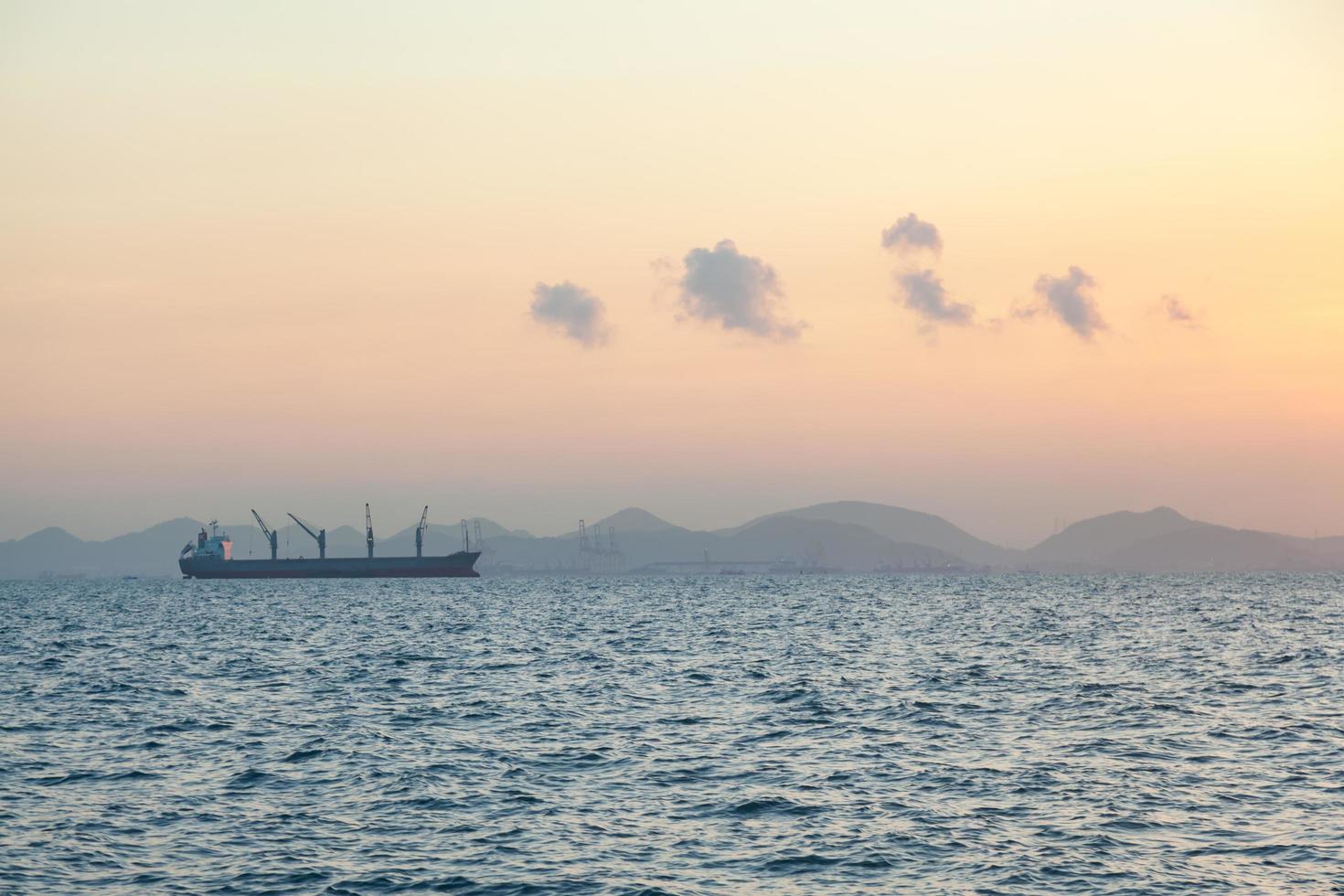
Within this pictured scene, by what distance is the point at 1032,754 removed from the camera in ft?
126

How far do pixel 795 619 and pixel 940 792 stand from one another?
91117mm

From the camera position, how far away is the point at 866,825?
29312 mm

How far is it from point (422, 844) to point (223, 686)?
115 ft

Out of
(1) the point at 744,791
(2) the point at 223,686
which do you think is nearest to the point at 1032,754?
(1) the point at 744,791

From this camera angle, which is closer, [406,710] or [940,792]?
[940,792]

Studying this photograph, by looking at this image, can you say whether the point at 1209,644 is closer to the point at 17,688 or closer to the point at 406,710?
the point at 406,710

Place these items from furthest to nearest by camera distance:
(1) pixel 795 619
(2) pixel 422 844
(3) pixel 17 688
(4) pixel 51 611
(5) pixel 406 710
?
(4) pixel 51 611 < (1) pixel 795 619 < (3) pixel 17 688 < (5) pixel 406 710 < (2) pixel 422 844

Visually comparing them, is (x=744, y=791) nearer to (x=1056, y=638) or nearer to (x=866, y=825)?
(x=866, y=825)

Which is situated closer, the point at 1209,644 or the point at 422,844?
the point at 422,844

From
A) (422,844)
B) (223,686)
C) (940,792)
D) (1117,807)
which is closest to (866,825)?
(940,792)

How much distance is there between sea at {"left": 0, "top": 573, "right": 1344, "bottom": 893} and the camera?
84.2 feet

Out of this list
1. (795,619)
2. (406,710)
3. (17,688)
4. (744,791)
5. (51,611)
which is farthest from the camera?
(51,611)

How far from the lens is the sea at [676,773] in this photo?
25656 millimetres

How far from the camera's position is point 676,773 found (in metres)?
35.7
